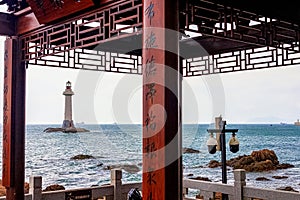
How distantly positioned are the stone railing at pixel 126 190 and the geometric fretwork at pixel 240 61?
1.25 meters

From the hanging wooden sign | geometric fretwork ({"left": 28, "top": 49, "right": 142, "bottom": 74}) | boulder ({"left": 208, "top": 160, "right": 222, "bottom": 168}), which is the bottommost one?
boulder ({"left": 208, "top": 160, "right": 222, "bottom": 168})

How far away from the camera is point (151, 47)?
2.31 meters

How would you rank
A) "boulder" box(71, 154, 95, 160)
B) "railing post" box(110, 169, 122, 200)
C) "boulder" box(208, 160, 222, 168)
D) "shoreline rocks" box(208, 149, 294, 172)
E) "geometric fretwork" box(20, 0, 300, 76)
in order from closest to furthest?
"geometric fretwork" box(20, 0, 300, 76) → "railing post" box(110, 169, 122, 200) → "shoreline rocks" box(208, 149, 294, 172) → "boulder" box(208, 160, 222, 168) → "boulder" box(71, 154, 95, 160)

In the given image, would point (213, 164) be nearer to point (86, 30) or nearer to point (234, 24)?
point (234, 24)

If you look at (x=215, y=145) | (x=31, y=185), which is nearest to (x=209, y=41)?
(x=215, y=145)

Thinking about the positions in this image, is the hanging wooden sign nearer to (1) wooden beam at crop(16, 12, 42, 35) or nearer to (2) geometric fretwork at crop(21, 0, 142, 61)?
(2) geometric fretwork at crop(21, 0, 142, 61)

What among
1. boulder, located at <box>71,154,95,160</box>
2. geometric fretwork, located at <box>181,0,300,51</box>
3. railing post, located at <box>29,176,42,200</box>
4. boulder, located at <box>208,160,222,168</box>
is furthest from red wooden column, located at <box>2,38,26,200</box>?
boulder, located at <box>71,154,95,160</box>

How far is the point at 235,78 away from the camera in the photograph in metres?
15.3

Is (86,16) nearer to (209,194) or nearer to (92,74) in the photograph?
(92,74)

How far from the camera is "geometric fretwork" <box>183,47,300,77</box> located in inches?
157

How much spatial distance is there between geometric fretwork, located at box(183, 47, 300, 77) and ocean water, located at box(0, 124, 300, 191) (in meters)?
8.72

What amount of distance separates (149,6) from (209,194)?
132 inches

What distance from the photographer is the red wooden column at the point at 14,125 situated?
391cm

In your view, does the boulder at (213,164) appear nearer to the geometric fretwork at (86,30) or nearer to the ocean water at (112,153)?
the ocean water at (112,153)
